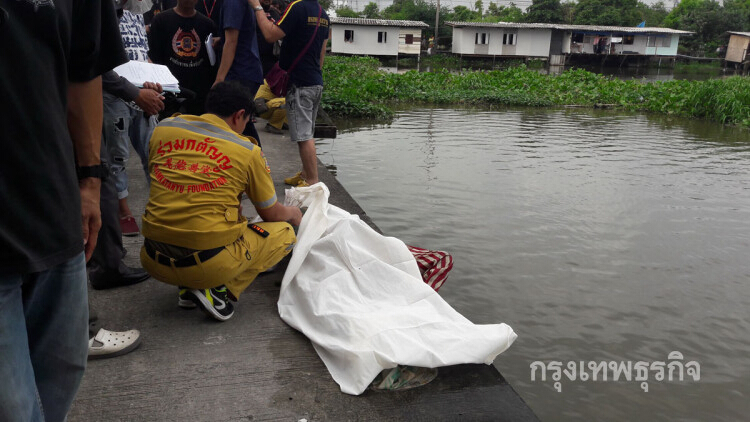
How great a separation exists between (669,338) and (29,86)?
161 inches

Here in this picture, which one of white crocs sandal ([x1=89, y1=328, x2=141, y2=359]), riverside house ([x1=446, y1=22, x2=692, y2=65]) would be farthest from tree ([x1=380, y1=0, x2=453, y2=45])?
white crocs sandal ([x1=89, y1=328, x2=141, y2=359])

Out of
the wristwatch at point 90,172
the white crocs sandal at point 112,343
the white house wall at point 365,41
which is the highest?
the white house wall at point 365,41

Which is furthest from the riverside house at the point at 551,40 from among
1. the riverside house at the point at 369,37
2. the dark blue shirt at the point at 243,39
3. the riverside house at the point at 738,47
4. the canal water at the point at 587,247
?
the dark blue shirt at the point at 243,39

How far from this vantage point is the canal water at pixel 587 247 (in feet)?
11.7

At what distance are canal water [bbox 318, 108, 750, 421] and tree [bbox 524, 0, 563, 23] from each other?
35919mm

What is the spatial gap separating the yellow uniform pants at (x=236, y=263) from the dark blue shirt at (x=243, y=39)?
183 cm

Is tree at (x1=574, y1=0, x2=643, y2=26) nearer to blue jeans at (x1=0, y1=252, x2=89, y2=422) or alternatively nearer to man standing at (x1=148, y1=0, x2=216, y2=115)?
man standing at (x1=148, y1=0, x2=216, y2=115)

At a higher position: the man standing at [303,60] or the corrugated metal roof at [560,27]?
the corrugated metal roof at [560,27]

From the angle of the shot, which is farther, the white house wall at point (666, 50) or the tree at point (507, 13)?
the tree at point (507, 13)

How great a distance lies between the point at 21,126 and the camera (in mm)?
1081

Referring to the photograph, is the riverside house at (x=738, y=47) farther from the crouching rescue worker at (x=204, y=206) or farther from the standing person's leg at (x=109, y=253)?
the standing person's leg at (x=109, y=253)

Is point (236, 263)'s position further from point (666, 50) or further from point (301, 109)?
point (666, 50)

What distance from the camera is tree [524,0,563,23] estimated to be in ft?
143

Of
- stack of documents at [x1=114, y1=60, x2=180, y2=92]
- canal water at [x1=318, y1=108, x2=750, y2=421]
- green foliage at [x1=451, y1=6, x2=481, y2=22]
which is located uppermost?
green foliage at [x1=451, y1=6, x2=481, y2=22]
